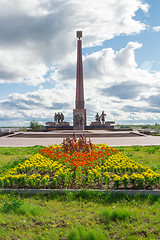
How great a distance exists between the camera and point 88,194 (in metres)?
4.52

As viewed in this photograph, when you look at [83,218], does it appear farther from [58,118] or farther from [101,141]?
[58,118]

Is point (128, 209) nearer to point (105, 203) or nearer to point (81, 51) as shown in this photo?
point (105, 203)

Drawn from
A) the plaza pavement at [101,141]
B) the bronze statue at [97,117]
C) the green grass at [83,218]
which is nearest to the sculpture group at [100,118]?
the bronze statue at [97,117]

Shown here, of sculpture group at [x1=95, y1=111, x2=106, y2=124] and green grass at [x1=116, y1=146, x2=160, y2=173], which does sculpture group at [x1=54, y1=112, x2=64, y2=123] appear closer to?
sculpture group at [x1=95, y1=111, x2=106, y2=124]

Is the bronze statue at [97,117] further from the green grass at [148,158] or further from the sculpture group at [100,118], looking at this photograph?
the green grass at [148,158]

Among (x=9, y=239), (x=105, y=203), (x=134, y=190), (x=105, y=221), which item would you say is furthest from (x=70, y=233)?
(x=134, y=190)

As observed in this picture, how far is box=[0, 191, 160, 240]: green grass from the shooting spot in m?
3.18

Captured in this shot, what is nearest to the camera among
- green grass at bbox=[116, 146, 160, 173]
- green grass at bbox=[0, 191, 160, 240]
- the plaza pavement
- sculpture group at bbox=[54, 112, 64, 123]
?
green grass at bbox=[0, 191, 160, 240]

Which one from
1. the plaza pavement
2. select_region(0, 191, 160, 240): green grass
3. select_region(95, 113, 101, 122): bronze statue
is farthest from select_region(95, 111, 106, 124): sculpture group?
select_region(0, 191, 160, 240): green grass

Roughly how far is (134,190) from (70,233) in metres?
2.04

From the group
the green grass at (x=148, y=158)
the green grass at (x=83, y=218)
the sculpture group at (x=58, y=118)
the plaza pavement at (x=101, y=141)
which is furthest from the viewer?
the sculpture group at (x=58, y=118)

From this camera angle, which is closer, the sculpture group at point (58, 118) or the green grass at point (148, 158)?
the green grass at point (148, 158)

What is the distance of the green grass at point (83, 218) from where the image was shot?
10.4 ft

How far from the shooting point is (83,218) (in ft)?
12.0
